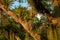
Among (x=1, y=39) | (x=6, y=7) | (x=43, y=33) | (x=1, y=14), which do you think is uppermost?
(x=6, y=7)

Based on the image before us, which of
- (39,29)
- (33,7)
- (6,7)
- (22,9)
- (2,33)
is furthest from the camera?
(2,33)

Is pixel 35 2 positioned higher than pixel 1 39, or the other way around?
pixel 35 2

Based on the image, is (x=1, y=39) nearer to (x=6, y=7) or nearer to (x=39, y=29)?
(x=39, y=29)

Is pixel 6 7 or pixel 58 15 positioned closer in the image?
pixel 58 15

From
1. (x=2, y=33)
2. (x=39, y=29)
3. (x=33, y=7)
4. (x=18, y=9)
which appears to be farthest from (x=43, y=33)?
(x=33, y=7)

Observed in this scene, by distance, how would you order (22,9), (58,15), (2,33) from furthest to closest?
(2,33) → (22,9) → (58,15)

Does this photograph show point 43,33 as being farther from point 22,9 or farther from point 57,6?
point 57,6

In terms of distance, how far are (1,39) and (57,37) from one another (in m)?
10.7

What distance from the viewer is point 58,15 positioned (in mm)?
9914

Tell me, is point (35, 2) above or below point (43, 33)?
above

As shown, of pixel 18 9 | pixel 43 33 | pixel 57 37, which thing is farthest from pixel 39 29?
pixel 57 37

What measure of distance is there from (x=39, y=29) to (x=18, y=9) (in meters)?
1.80

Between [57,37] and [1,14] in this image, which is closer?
[57,37]

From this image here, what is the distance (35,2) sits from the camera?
10.5m
